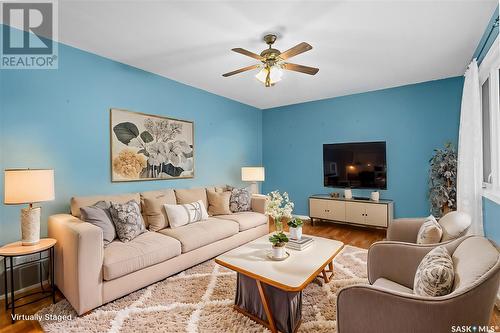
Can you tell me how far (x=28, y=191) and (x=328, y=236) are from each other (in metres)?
3.93

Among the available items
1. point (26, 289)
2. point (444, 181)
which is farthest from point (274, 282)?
point (444, 181)

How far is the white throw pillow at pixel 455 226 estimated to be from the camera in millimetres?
1819

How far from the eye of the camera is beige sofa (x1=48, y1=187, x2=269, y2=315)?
6.37ft

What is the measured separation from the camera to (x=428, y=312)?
1.10 metres

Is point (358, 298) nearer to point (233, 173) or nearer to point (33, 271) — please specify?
point (33, 271)

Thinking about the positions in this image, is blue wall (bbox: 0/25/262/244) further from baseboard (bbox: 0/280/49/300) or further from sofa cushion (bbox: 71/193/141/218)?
baseboard (bbox: 0/280/49/300)

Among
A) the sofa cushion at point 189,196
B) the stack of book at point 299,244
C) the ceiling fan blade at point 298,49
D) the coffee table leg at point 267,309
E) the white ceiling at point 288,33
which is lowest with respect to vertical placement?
the coffee table leg at point 267,309

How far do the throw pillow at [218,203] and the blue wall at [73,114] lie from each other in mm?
497

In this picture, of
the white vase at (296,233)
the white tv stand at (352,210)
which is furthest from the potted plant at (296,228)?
the white tv stand at (352,210)

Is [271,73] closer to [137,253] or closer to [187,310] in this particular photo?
[137,253]

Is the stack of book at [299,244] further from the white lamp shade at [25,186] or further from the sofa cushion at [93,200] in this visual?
the white lamp shade at [25,186]

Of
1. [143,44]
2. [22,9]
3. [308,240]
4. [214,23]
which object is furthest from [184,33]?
[308,240]

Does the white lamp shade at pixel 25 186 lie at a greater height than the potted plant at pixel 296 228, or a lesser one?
greater

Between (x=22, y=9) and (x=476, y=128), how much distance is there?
471 centimetres
